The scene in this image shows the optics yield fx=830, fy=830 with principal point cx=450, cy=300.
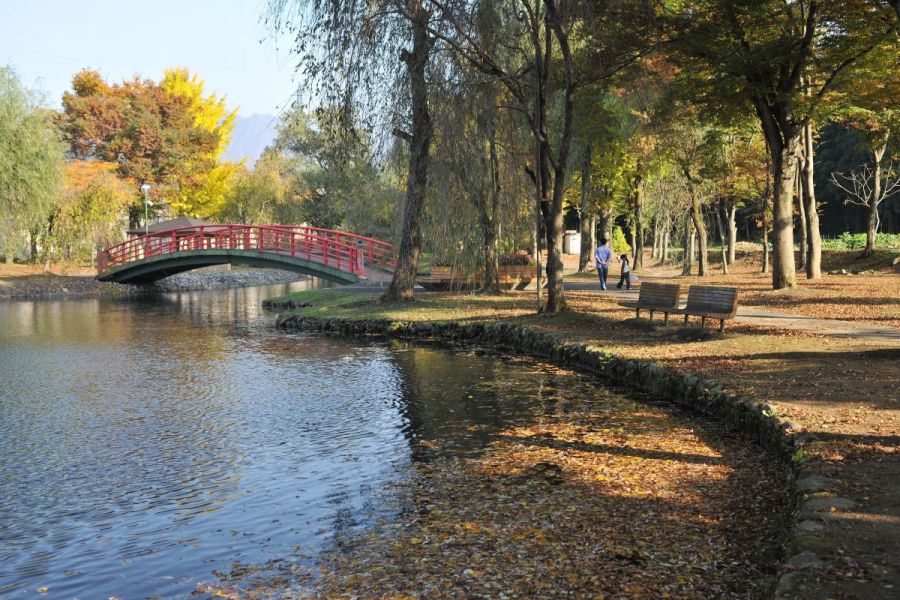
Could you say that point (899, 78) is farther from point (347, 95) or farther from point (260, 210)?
point (260, 210)

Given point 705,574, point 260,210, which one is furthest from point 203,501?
point 260,210

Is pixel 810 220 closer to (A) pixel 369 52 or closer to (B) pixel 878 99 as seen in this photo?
(B) pixel 878 99

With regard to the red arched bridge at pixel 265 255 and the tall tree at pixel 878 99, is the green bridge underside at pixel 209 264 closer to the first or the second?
the red arched bridge at pixel 265 255

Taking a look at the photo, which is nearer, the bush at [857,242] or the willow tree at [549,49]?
the willow tree at [549,49]

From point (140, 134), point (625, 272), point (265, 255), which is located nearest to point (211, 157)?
point (140, 134)

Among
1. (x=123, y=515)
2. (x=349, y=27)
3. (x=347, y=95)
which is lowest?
(x=123, y=515)

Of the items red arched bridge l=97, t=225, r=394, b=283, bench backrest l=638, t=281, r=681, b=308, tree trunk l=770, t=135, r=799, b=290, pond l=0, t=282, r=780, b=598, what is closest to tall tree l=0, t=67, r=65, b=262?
red arched bridge l=97, t=225, r=394, b=283

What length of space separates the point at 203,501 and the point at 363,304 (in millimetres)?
16834

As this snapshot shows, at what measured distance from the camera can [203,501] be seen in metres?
8.37

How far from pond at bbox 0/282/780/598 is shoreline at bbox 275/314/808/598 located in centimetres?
38

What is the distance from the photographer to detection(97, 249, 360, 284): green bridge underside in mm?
33594

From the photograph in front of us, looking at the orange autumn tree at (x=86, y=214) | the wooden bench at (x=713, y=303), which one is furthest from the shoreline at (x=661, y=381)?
the orange autumn tree at (x=86, y=214)

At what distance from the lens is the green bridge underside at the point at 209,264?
1323 inches

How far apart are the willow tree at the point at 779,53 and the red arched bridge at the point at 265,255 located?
14.6 meters
